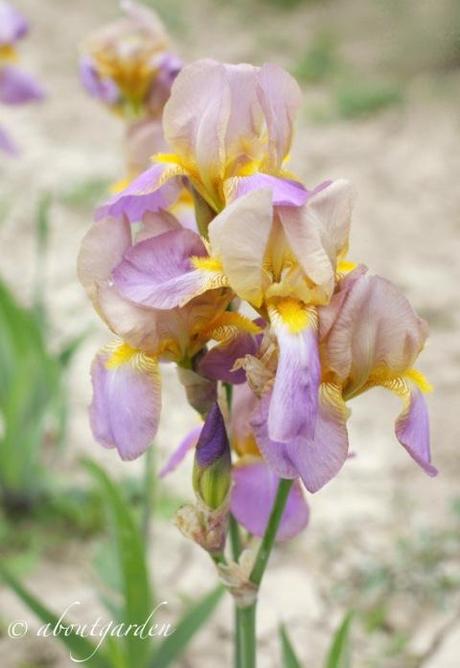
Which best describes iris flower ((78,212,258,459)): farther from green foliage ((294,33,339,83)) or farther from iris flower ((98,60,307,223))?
green foliage ((294,33,339,83))

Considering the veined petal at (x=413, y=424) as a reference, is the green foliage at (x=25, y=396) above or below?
below

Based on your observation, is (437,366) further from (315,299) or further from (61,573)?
(315,299)

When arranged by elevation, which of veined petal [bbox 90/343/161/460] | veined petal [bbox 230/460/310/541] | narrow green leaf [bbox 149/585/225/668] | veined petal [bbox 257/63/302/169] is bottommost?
narrow green leaf [bbox 149/585/225/668]

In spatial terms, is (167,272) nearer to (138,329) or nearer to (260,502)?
(138,329)


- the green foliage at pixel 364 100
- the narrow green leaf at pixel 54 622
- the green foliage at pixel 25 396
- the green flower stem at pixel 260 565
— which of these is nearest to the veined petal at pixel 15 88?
the green foliage at pixel 25 396

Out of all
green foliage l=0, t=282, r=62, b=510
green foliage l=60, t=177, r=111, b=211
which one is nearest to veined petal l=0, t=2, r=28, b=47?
green foliage l=0, t=282, r=62, b=510

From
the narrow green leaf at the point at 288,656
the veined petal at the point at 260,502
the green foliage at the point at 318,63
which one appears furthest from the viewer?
the green foliage at the point at 318,63

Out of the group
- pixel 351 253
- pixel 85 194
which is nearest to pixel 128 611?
pixel 351 253

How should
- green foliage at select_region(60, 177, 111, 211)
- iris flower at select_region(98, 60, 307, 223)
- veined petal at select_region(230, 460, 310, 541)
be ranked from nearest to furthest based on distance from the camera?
iris flower at select_region(98, 60, 307, 223)
veined petal at select_region(230, 460, 310, 541)
green foliage at select_region(60, 177, 111, 211)

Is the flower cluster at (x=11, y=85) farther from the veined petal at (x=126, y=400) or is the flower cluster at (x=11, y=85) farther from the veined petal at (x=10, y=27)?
the veined petal at (x=126, y=400)
